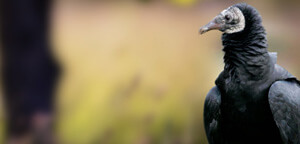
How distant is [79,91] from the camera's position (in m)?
3.76

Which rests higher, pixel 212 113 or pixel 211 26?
pixel 211 26

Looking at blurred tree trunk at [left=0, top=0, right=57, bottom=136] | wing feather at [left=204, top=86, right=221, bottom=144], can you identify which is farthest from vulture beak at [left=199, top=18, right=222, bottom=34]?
blurred tree trunk at [left=0, top=0, right=57, bottom=136]

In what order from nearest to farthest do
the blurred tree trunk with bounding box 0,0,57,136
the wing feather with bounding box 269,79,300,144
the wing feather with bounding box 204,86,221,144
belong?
the wing feather with bounding box 269,79,300,144
the wing feather with bounding box 204,86,221,144
the blurred tree trunk with bounding box 0,0,57,136

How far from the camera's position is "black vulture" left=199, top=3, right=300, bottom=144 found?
2072mm

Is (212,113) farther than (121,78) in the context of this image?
No

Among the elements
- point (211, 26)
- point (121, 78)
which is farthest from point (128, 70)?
point (211, 26)

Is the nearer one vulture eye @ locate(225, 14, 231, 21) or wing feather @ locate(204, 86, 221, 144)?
vulture eye @ locate(225, 14, 231, 21)

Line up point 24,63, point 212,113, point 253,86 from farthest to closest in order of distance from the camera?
point 24,63 → point 212,113 → point 253,86

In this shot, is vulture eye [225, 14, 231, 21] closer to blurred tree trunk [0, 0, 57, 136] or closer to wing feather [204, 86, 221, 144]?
wing feather [204, 86, 221, 144]

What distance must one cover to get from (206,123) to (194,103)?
1.37 meters

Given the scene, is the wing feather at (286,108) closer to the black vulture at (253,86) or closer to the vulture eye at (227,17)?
the black vulture at (253,86)

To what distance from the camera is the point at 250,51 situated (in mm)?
2098

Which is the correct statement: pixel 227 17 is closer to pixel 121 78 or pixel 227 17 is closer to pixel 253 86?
pixel 253 86

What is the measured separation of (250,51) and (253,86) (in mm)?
214
